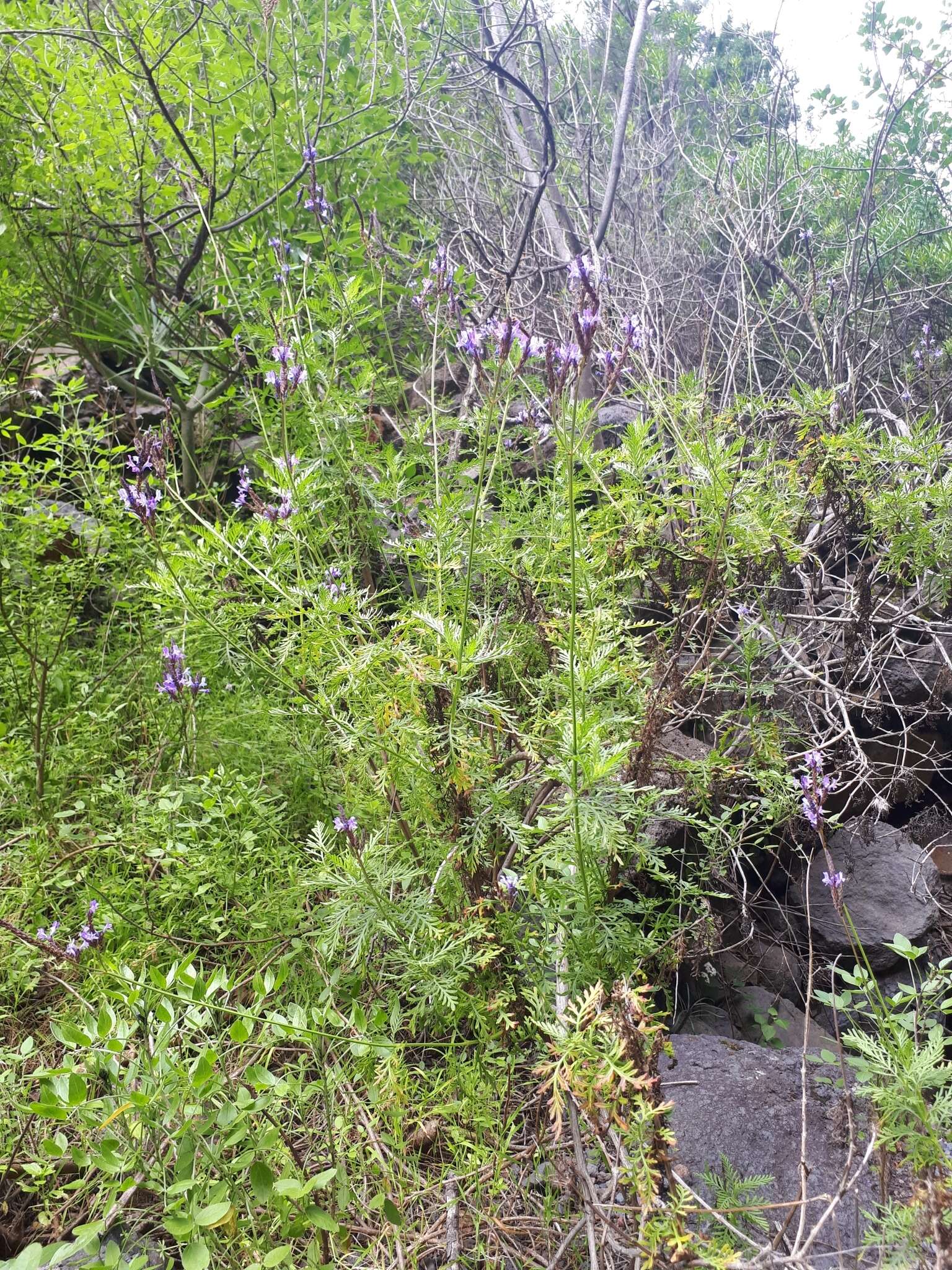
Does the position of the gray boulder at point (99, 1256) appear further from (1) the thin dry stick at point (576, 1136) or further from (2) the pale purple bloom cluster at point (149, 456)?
(2) the pale purple bloom cluster at point (149, 456)

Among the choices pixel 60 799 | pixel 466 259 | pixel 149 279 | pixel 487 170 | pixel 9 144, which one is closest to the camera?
pixel 60 799

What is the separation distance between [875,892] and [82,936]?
8.34 feet

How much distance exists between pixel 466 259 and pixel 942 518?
3.27m

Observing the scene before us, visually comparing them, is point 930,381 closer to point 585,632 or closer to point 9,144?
point 585,632

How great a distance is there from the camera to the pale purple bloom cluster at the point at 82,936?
1.89 meters

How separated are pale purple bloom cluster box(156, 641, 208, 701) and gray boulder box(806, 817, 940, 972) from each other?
2156 mm

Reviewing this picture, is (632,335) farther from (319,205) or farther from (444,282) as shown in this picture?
(319,205)

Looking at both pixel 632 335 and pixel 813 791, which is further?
pixel 632 335

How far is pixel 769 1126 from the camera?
1799 millimetres

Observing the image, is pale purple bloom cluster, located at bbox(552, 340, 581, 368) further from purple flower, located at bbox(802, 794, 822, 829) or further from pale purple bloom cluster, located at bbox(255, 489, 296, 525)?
purple flower, located at bbox(802, 794, 822, 829)

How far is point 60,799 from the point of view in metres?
2.58

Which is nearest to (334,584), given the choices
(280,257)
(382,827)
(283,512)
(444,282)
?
(283,512)

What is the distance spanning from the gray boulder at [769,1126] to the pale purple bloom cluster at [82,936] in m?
1.34

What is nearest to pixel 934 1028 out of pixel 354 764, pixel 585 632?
pixel 585 632
